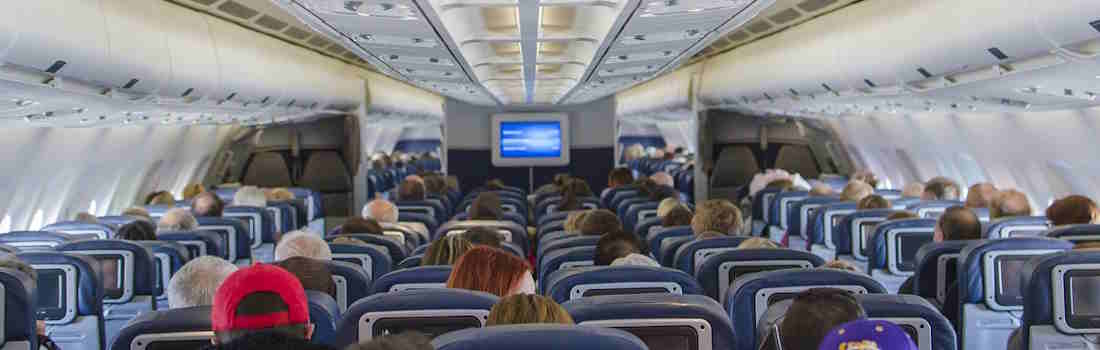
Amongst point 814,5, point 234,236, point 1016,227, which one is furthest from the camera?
point 814,5

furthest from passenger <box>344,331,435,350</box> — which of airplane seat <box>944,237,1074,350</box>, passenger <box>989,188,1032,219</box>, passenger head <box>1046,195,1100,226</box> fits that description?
passenger <box>989,188,1032,219</box>

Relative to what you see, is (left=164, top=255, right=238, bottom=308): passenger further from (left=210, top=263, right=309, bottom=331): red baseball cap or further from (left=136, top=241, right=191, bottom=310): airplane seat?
(left=136, top=241, right=191, bottom=310): airplane seat

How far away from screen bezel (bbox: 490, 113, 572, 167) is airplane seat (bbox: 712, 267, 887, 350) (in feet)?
59.6

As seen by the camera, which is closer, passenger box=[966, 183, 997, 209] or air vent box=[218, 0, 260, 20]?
passenger box=[966, 183, 997, 209]

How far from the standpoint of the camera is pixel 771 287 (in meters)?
6.12

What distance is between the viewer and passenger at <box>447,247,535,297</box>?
610 centimetres

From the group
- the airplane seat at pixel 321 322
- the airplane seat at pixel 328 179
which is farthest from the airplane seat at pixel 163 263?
the airplane seat at pixel 328 179

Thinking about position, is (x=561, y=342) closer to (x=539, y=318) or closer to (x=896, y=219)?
(x=539, y=318)

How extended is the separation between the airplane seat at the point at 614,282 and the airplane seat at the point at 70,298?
339 centimetres

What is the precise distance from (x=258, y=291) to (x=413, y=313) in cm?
109

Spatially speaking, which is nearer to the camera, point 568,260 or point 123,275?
point 568,260

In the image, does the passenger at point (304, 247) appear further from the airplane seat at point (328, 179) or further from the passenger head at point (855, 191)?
the airplane seat at point (328, 179)

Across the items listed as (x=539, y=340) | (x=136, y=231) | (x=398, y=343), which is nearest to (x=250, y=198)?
(x=136, y=231)

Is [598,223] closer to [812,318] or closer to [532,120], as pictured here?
A: [812,318]
